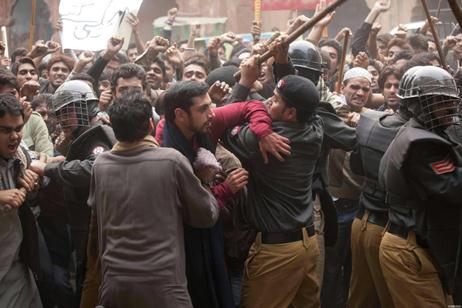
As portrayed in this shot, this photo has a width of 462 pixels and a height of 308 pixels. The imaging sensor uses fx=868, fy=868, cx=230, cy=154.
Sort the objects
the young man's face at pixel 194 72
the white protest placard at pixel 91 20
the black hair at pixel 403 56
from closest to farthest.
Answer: the young man's face at pixel 194 72, the black hair at pixel 403 56, the white protest placard at pixel 91 20

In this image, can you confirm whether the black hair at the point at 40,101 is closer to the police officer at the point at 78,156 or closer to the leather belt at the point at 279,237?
the police officer at the point at 78,156

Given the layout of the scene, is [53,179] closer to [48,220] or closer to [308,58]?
[48,220]

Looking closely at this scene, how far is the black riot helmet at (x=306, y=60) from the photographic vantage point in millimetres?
5926

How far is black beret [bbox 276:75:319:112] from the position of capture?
16.9ft

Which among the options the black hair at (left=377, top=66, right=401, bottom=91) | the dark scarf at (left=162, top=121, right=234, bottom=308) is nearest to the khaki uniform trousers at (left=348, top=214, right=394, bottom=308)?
the dark scarf at (left=162, top=121, right=234, bottom=308)

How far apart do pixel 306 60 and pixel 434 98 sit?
1146 millimetres

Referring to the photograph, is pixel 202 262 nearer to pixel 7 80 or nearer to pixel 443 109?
pixel 443 109

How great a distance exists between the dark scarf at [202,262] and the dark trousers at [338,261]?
1943 millimetres

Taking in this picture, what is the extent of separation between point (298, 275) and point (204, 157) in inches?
39.0

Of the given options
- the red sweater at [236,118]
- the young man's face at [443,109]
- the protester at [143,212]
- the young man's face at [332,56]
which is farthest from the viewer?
the young man's face at [332,56]

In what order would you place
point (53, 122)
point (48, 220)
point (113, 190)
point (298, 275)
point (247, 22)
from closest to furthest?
point (113, 190), point (298, 275), point (48, 220), point (53, 122), point (247, 22)

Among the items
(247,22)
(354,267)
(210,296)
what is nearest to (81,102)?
(210,296)

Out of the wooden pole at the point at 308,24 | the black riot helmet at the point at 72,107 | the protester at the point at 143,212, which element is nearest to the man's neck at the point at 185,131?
the protester at the point at 143,212

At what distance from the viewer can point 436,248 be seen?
4949 millimetres
